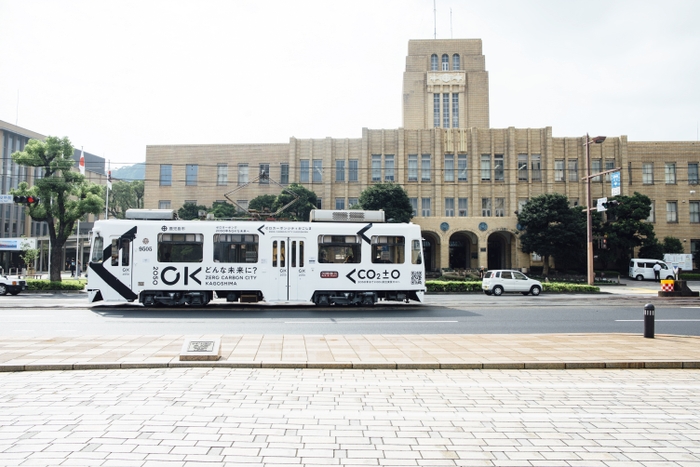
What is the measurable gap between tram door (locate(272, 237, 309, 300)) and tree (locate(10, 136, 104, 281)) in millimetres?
17188

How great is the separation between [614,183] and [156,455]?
3172 cm

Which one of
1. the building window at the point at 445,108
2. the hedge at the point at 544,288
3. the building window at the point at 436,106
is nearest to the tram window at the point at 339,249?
the hedge at the point at 544,288

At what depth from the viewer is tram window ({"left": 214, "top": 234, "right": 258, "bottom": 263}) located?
725 inches

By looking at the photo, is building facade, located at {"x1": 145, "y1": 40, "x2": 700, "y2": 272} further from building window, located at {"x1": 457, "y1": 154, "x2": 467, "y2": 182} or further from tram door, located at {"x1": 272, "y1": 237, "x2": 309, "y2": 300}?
tram door, located at {"x1": 272, "y1": 237, "x2": 309, "y2": 300}

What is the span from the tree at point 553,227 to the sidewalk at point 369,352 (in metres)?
33.5

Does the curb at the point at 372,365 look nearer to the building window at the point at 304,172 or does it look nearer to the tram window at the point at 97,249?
the tram window at the point at 97,249

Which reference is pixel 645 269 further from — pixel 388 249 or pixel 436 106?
pixel 388 249

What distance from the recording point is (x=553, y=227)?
144 feet

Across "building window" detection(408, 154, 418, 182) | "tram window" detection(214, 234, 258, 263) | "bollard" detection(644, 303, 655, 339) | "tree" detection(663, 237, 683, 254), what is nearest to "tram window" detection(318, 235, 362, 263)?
"tram window" detection(214, 234, 258, 263)

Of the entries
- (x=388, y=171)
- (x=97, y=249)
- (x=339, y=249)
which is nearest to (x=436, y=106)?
(x=388, y=171)

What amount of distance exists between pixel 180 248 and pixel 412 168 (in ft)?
119

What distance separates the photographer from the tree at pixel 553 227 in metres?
43.6

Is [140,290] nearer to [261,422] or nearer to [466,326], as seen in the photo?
[466,326]

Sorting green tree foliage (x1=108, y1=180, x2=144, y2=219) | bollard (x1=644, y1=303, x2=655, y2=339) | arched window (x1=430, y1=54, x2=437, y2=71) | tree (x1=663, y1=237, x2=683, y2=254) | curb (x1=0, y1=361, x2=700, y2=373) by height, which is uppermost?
arched window (x1=430, y1=54, x2=437, y2=71)
